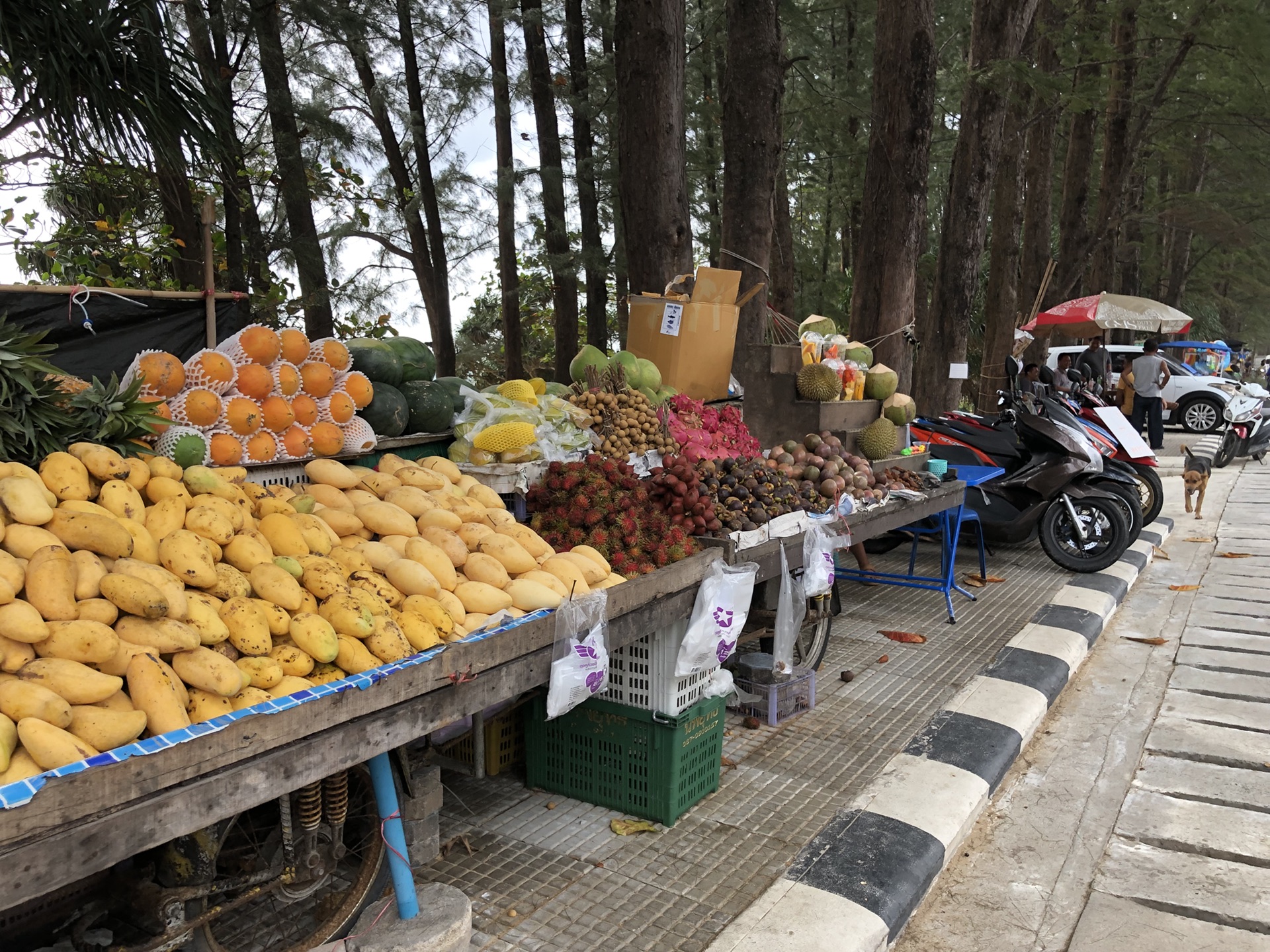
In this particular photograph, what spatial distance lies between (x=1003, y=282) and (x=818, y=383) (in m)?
7.62

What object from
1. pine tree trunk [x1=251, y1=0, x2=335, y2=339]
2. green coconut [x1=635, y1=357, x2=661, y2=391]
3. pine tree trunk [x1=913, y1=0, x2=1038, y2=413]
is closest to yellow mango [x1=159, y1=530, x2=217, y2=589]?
green coconut [x1=635, y1=357, x2=661, y2=391]

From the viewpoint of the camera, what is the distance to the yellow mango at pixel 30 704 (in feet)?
5.90

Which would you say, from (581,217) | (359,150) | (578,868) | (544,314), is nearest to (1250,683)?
(578,868)

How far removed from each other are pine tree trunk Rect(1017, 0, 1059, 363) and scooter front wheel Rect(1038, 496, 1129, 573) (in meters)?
8.31

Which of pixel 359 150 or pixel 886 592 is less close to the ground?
pixel 359 150

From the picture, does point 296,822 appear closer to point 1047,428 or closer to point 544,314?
point 1047,428

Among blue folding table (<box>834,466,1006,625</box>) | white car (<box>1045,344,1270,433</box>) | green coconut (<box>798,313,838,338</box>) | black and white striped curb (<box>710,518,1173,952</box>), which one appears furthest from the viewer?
white car (<box>1045,344,1270,433</box>)

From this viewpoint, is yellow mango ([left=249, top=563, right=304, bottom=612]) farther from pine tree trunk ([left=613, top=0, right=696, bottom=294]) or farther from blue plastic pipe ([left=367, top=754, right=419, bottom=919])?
pine tree trunk ([left=613, top=0, right=696, bottom=294])

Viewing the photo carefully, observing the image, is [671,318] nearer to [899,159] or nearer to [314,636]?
[314,636]

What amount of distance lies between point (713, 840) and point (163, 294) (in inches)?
143

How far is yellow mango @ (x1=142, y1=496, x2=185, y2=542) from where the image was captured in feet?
7.97

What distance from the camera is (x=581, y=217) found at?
45.8ft

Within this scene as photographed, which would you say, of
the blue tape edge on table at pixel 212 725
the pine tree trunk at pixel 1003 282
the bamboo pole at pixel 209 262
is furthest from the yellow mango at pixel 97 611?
the pine tree trunk at pixel 1003 282

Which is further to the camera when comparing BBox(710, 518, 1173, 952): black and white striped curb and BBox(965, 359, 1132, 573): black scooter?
BBox(965, 359, 1132, 573): black scooter
